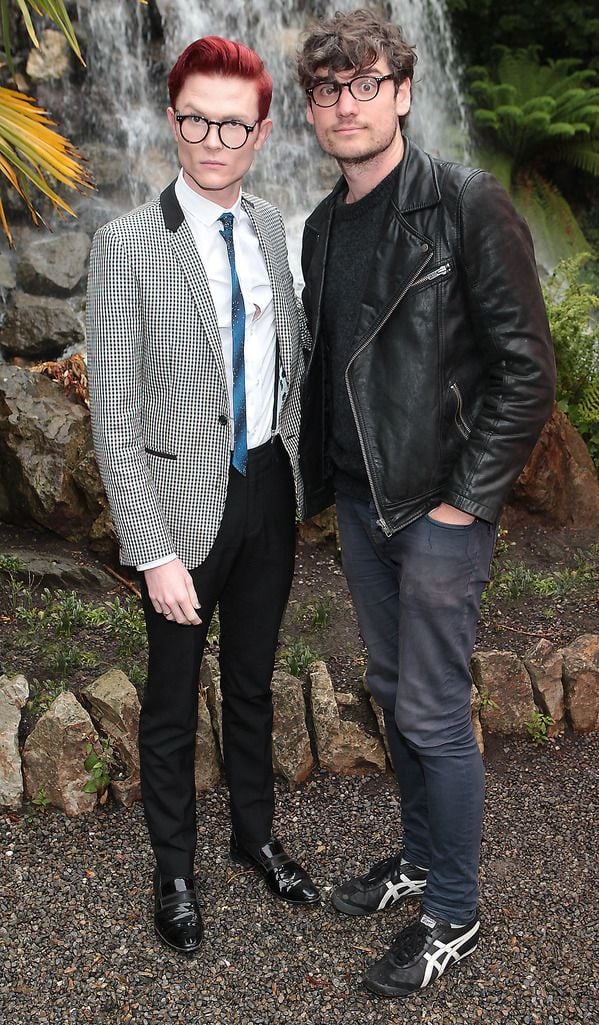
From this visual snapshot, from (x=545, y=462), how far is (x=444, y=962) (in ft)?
10.9

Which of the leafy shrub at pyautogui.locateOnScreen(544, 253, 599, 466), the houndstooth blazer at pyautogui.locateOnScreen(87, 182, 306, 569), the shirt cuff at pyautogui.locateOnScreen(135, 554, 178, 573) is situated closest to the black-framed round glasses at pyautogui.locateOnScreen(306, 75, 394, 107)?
the houndstooth blazer at pyautogui.locateOnScreen(87, 182, 306, 569)

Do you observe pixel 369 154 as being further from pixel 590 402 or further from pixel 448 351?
pixel 590 402

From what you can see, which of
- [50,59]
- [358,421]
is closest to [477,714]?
[358,421]

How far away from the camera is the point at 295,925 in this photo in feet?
10.1

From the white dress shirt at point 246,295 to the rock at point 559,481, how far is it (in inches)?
120

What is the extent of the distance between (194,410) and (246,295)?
0.34m

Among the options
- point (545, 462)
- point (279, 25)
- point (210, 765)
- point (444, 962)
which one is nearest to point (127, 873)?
point (210, 765)

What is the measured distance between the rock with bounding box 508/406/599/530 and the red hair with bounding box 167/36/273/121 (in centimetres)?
339

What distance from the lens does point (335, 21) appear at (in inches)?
102

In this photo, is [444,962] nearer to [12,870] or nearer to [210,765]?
[210,765]

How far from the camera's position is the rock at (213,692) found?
3666 mm

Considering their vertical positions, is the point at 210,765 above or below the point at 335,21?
below

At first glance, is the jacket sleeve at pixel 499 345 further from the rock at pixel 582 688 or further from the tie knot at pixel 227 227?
the rock at pixel 582 688

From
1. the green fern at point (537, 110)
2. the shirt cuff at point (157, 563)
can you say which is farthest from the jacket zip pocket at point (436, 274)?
the green fern at point (537, 110)
